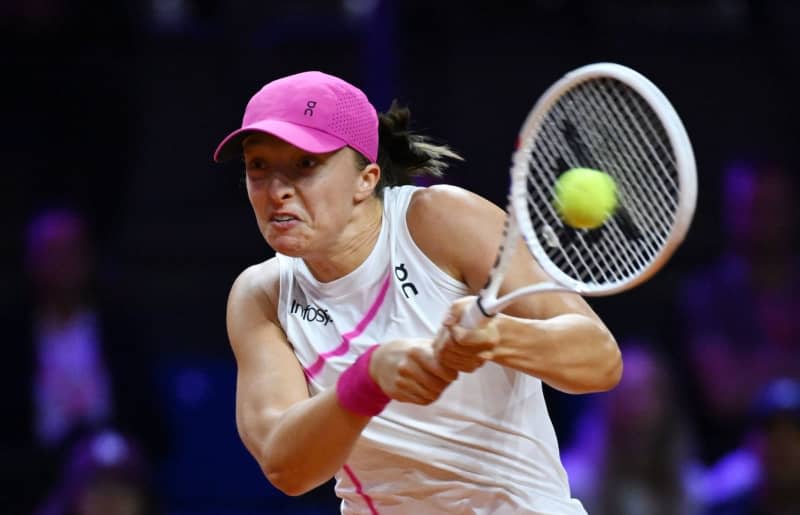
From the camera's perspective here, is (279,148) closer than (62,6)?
Yes

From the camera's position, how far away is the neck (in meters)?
3.08

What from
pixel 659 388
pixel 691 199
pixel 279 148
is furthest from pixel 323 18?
pixel 691 199

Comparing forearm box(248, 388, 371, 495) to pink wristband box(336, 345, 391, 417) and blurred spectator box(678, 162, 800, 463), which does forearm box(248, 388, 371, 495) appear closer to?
pink wristband box(336, 345, 391, 417)

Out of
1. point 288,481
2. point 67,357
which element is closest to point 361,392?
point 288,481

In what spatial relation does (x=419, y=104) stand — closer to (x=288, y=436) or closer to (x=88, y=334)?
(x=88, y=334)

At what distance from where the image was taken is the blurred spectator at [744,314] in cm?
552

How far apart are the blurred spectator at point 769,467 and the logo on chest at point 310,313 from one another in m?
2.41

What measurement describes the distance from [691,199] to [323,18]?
433 centimetres

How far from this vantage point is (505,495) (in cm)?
307

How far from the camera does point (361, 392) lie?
273 centimetres

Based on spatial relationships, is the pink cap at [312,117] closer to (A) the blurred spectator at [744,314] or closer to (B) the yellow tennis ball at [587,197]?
(B) the yellow tennis ball at [587,197]

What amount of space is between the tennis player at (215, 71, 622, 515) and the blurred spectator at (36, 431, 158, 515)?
1848 millimetres

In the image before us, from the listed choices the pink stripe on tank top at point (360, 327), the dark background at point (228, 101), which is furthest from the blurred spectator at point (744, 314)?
the pink stripe on tank top at point (360, 327)

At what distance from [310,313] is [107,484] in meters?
2.00
